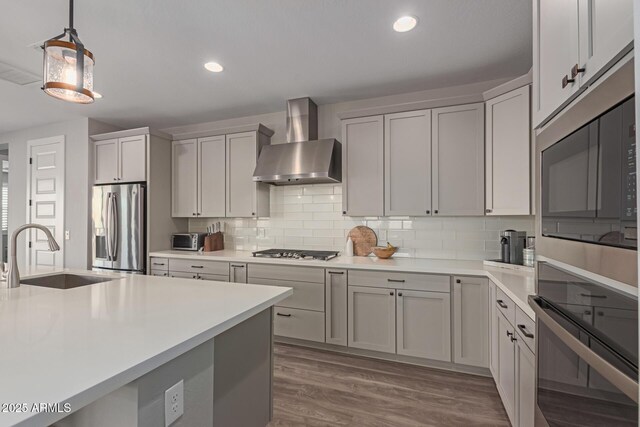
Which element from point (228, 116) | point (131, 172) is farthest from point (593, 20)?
point (131, 172)

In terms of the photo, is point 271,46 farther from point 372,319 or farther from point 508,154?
point 372,319

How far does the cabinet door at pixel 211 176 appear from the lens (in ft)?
12.3

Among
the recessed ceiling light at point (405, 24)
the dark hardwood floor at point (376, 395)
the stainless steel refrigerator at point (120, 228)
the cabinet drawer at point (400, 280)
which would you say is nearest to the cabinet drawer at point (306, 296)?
the cabinet drawer at point (400, 280)

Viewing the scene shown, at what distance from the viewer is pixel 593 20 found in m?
0.74

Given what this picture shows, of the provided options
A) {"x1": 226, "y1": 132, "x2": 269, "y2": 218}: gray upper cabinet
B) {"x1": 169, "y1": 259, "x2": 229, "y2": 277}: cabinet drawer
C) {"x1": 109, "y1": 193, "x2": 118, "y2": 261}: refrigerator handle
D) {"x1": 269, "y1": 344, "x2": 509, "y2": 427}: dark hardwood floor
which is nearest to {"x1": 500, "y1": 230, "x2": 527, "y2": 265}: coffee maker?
{"x1": 269, "y1": 344, "x2": 509, "y2": 427}: dark hardwood floor

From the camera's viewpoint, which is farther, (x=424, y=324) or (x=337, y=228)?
(x=337, y=228)

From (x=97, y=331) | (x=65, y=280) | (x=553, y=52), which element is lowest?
(x=65, y=280)

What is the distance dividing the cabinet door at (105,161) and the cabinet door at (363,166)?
298 centimetres

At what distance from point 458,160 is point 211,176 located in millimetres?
2824

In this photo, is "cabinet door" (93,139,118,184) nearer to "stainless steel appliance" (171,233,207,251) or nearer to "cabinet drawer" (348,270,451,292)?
"stainless steel appliance" (171,233,207,251)

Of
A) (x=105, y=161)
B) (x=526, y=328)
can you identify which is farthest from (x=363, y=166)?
(x=105, y=161)

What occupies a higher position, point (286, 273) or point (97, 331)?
point (97, 331)

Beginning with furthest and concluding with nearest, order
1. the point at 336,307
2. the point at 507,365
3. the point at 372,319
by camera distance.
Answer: the point at 336,307 → the point at 372,319 → the point at 507,365

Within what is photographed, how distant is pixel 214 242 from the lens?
3.86 meters
